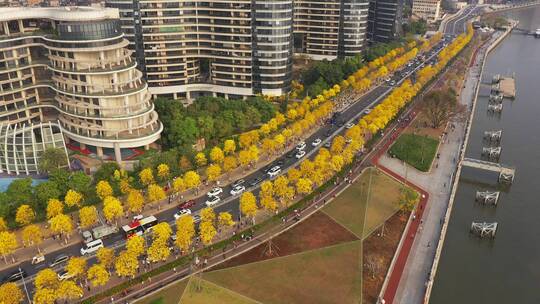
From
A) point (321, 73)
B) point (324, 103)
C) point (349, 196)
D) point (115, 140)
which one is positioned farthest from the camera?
point (321, 73)

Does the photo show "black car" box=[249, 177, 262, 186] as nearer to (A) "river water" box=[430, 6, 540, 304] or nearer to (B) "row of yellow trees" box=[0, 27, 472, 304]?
(B) "row of yellow trees" box=[0, 27, 472, 304]

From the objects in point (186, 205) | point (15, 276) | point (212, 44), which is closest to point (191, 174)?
point (186, 205)

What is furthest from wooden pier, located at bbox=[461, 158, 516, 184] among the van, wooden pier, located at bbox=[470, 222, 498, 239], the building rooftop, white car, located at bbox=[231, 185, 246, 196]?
the building rooftop

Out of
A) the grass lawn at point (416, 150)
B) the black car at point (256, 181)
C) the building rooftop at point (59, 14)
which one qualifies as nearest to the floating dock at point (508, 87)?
the grass lawn at point (416, 150)

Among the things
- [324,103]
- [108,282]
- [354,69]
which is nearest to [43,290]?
[108,282]

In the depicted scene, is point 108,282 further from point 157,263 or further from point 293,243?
point 293,243

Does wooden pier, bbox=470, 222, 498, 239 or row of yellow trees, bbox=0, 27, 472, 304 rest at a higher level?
row of yellow trees, bbox=0, 27, 472, 304
